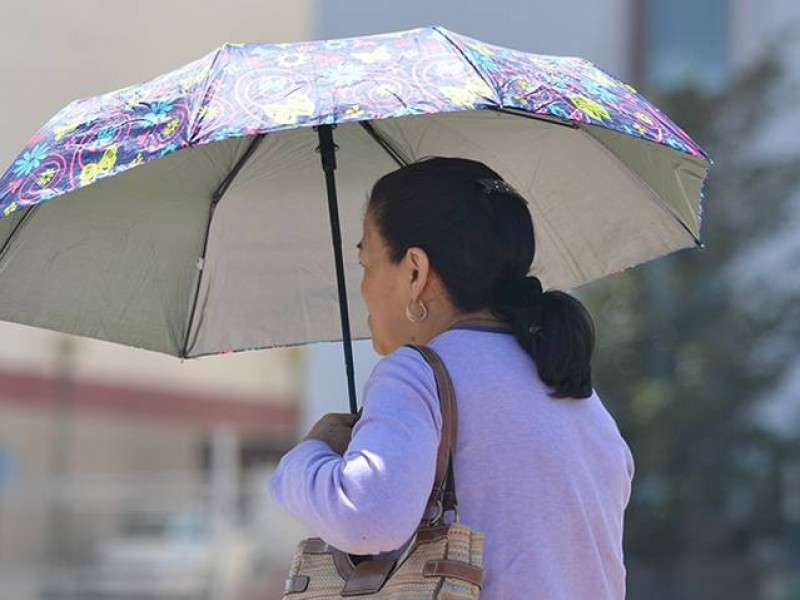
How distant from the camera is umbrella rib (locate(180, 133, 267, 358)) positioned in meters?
→ 2.87

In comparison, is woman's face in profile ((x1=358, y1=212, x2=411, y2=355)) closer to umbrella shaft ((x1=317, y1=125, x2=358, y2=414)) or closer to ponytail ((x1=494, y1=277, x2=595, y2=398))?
ponytail ((x1=494, y1=277, x2=595, y2=398))

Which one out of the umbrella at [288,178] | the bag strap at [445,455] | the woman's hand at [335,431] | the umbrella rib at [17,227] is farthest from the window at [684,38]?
the bag strap at [445,455]

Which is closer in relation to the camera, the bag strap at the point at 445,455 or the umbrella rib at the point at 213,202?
the bag strap at the point at 445,455

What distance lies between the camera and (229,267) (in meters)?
3.07

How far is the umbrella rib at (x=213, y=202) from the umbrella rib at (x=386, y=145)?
0.21m

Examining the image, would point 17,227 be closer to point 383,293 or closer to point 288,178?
point 288,178

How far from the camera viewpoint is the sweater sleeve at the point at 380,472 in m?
1.96

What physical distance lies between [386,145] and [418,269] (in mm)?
717

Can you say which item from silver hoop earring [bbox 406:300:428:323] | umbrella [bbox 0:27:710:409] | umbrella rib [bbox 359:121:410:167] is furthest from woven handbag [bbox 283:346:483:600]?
umbrella rib [bbox 359:121:410:167]

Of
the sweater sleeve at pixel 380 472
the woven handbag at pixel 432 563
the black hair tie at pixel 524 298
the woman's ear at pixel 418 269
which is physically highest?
the woman's ear at pixel 418 269

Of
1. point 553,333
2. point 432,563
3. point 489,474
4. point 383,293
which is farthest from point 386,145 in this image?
point 432,563

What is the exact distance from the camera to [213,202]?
2.96 meters

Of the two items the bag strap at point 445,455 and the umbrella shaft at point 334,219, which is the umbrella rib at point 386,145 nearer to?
the umbrella shaft at point 334,219

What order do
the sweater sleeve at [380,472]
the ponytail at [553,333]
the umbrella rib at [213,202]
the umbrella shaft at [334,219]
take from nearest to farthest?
the sweater sleeve at [380,472]
the ponytail at [553,333]
the umbrella shaft at [334,219]
the umbrella rib at [213,202]
